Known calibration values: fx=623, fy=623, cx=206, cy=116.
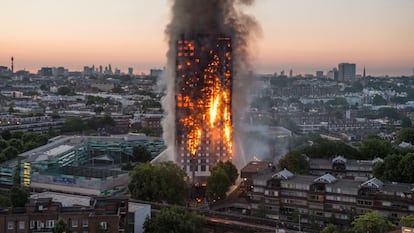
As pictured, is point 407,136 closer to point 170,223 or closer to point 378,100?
point 170,223

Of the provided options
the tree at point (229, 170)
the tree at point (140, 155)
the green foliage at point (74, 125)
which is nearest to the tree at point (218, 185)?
the tree at point (229, 170)

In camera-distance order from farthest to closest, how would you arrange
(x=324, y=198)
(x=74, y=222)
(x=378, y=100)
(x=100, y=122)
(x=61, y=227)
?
(x=378, y=100)
(x=100, y=122)
(x=324, y=198)
(x=74, y=222)
(x=61, y=227)

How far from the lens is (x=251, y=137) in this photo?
150 feet

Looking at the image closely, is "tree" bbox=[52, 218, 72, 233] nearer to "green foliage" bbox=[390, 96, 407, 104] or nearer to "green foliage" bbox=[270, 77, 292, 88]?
"green foliage" bbox=[390, 96, 407, 104]

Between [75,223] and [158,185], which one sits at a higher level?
[75,223]

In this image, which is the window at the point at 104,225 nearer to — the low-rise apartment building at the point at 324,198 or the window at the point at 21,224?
the window at the point at 21,224

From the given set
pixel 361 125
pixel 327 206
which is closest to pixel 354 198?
pixel 327 206

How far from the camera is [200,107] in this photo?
3281 cm

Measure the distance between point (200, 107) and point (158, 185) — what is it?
27.2 ft

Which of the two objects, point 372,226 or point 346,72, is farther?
point 346,72

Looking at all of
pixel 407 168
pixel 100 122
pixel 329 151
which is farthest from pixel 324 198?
pixel 100 122

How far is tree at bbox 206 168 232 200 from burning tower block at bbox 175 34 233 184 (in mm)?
4547

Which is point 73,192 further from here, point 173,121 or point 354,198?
point 354,198

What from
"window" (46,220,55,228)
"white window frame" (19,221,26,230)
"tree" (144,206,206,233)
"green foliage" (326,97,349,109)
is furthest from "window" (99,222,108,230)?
"green foliage" (326,97,349,109)
